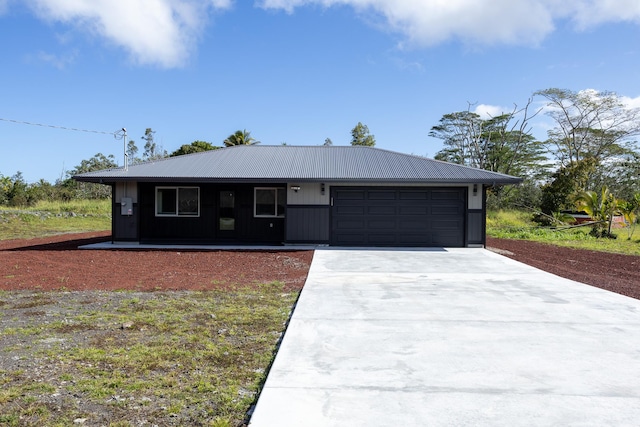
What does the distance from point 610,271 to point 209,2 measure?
1218 centimetres

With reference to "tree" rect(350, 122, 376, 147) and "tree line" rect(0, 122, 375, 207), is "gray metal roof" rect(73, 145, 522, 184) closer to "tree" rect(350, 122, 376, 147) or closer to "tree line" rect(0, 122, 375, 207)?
"tree line" rect(0, 122, 375, 207)

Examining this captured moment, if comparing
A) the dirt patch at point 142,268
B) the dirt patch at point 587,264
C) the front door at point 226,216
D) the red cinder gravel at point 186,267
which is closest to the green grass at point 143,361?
the dirt patch at point 142,268

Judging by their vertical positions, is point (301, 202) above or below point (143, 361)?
above

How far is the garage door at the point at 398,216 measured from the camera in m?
14.0

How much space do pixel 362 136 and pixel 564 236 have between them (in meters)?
24.8

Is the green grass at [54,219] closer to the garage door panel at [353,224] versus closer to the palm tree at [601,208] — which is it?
the garage door panel at [353,224]

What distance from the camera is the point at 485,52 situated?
23500 millimetres

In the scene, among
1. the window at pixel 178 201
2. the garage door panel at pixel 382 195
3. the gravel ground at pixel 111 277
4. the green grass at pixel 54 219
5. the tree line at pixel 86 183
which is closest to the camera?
the gravel ground at pixel 111 277

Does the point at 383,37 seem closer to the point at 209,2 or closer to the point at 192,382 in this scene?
the point at 209,2

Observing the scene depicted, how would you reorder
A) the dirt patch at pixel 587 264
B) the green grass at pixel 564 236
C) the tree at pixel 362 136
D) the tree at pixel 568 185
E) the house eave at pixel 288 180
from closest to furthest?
1. the dirt patch at pixel 587 264
2. the house eave at pixel 288 180
3. the green grass at pixel 564 236
4. the tree at pixel 568 185
5. the tree at pixel 362 136

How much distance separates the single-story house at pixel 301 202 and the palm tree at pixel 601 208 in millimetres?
8206

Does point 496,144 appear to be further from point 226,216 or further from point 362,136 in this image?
point 226,216

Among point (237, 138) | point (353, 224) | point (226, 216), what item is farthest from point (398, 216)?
point (237, 138)

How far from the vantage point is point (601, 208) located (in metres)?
18.9
